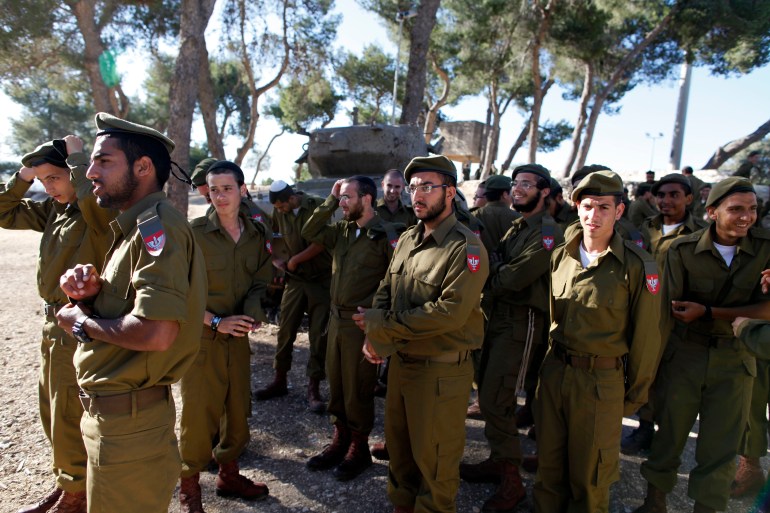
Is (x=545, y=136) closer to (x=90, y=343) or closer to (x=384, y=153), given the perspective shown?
(x=384, y=153)

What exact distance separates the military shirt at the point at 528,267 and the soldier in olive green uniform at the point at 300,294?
6.26 ft

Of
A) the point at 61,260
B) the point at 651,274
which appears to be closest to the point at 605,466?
the point at 651,274

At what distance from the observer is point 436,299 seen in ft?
10.1

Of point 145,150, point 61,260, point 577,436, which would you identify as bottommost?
point 577,436

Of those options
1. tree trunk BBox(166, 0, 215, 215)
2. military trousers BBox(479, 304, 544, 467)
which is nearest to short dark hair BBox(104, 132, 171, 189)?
military trousers BBox(479, 304, 544, 467)

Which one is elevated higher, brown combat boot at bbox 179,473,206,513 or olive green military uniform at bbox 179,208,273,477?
olive green military uniform at bbox 179,208,273,477

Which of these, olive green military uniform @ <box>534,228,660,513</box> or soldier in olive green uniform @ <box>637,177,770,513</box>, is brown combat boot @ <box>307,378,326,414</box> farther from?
soldier in olive green uniform @ <box>637,177,770,513</box>

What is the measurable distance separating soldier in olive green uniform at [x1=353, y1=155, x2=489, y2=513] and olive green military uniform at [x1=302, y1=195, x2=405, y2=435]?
2.38 ft

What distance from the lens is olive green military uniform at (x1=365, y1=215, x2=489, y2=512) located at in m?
2.92

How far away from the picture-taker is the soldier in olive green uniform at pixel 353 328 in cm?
402

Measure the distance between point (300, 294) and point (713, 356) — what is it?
368 centimetres

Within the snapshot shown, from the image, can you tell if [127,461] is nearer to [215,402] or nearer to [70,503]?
[215,402]

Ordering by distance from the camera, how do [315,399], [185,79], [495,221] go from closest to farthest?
[495,221] → [315,399] → [185,79]

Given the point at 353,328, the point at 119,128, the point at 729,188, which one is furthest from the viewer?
the point at 353,328
